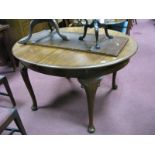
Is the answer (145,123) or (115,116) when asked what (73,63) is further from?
(145,123)

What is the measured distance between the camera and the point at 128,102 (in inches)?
73.6

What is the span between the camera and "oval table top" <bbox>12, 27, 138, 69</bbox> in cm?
117

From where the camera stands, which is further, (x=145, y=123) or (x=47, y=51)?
(x=145, y=123)

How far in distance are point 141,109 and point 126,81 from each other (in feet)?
1.77

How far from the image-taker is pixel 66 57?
128cm

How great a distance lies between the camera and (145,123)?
1.60 meters

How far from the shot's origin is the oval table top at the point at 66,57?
46.3 inches

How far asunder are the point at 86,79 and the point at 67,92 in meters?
0.92

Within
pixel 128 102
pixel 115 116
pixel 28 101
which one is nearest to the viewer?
pixel 115 116

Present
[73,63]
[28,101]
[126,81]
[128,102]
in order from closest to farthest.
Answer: [73,63]
[128,102]
[28,101]
[126,81]
